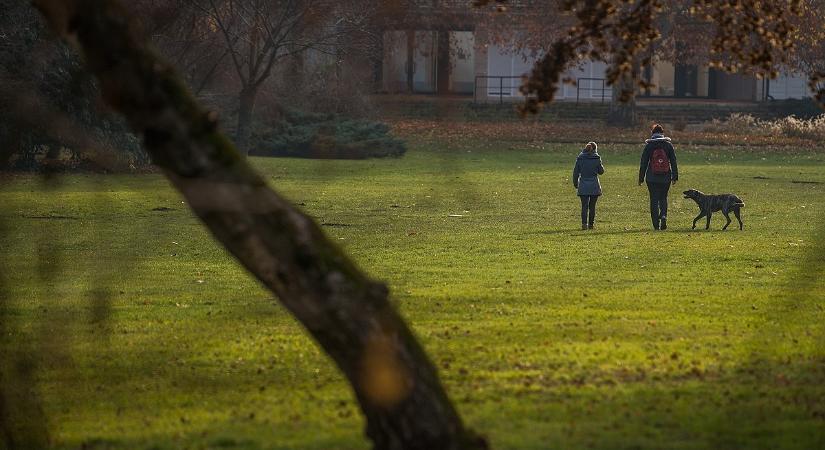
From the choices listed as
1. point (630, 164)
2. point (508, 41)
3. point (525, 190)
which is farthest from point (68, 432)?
point (508, 41)

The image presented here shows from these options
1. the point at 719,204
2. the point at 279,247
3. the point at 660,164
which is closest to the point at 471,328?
the point at 279,247

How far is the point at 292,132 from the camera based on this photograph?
4591cm

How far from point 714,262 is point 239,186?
39.4 feet

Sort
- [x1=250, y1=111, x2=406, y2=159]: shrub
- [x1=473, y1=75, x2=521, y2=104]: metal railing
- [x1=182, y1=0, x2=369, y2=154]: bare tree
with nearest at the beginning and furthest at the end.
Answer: [x1=182, y1=0, x2=369, y2=154]: bare tree < [x1=250, y1=111, x2=406, y2=159]: shrub < [x1=473, y1=75, x2=521, y2=104]: metal railing

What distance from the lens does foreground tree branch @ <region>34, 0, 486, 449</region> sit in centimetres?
702

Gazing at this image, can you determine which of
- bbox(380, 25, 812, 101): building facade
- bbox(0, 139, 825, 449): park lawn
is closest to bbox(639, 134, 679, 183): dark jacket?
bbox(0, 139, 825, 449): park lawn

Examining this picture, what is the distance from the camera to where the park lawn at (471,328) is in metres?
8.68

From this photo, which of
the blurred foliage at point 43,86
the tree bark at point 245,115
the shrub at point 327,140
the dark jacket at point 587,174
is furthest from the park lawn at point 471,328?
the shrub at point 327,140

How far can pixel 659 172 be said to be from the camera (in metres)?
23.1

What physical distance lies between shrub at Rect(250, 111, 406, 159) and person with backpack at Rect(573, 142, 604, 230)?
20.8m

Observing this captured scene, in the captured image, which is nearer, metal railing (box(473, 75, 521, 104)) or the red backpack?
the red backpack

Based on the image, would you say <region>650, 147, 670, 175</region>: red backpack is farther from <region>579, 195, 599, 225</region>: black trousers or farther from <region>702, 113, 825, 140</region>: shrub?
<region>702, 113, 825, 140</region>: shrub

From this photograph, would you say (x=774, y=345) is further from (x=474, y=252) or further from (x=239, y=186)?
(x=474, y=252)

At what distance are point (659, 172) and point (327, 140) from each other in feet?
73.7
